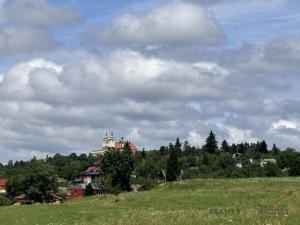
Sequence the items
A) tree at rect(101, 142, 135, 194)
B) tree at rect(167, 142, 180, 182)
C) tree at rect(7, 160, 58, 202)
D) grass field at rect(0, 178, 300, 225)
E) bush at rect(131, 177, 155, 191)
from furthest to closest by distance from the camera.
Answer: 1. tree at rect(167, 142, 180, 182)
2. bush at rect(131, 177, 155, 191)
3. tree at rect(101, 142, 135, 194)
4. tree at rect(7, 160, 58, 202)
5. grass field at rect(0, 178, 300, 225)

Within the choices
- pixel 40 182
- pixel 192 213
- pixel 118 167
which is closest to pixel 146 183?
pixel 118 167

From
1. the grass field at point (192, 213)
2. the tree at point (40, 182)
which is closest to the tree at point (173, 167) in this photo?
the tree at point (40, 182)

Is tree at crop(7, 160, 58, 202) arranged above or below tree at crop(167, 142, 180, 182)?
below

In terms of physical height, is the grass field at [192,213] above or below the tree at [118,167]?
below

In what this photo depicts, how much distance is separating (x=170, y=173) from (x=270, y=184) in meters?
88.4

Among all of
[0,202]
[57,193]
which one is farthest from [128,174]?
[0,202]

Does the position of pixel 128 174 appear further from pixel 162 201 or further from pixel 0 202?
pixel 162 201

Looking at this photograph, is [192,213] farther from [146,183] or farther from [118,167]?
[146,183]

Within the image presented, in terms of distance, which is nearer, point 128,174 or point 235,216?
point 235,216

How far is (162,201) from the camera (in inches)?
2101

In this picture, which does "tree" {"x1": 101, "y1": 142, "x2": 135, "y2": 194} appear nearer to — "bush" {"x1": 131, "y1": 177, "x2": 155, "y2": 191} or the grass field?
"bush" {"x1": 131, "y1": 177, "x2": 155, "y2": 191}

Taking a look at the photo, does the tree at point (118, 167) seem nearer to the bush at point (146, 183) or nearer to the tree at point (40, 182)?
the bush at point (146, 183)

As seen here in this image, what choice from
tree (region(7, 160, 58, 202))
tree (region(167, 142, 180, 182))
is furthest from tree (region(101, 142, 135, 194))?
tree (region(167, 142, 180, 182))

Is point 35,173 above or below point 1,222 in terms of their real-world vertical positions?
above
